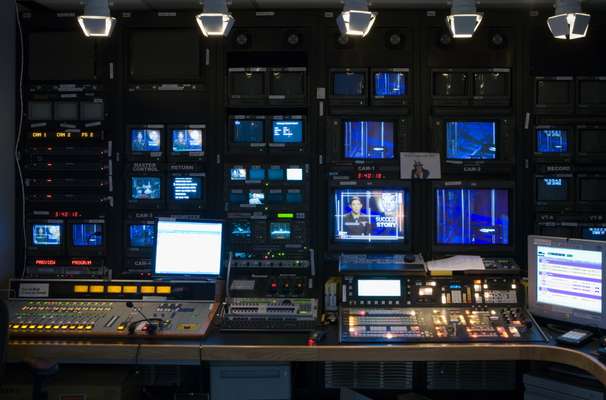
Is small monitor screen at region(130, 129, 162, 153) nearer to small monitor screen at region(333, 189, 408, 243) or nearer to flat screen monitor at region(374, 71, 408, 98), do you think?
small monitor screen at region(333, 189, 408, 243)

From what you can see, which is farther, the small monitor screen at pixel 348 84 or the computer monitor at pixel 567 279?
the small monitor screen at pixel 348 84

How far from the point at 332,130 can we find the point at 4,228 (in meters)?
2.11

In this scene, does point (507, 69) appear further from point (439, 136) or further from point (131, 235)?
point (131, 235)

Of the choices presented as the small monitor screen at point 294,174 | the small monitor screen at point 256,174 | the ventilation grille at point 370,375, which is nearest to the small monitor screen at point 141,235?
the small monitor screen at point 256,174

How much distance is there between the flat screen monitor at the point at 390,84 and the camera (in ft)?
12.1

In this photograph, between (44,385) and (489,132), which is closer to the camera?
(44,385)

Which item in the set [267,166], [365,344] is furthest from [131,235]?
[365,344]

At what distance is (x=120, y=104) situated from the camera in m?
3.76

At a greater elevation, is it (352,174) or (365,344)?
(352,174)

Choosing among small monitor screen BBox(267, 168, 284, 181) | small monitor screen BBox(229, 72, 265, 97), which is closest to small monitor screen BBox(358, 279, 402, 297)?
small monitor screen BBox(267, 168, 284, 181)

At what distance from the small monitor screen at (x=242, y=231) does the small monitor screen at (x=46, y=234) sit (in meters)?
1.13

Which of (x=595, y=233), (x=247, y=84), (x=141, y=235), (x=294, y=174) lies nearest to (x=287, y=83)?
(x=247, y=84)

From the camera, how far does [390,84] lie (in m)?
3.68

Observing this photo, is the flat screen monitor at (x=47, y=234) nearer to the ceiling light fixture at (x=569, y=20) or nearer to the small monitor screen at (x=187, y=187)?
the small monitor screen at (x=187, y=187)
